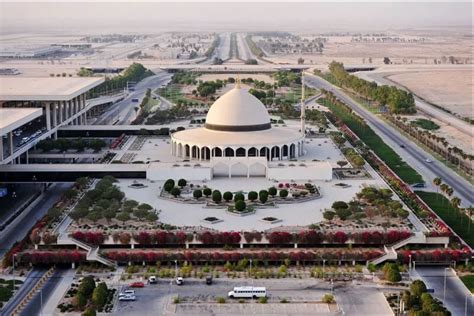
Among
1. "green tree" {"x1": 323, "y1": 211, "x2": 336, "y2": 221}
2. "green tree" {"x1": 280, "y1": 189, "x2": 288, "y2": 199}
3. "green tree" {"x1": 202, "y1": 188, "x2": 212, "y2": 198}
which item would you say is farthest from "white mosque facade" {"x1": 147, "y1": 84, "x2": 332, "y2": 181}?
"green tree" {"x1": 323, "y1": 211, "x2": 336, "y2": 221}

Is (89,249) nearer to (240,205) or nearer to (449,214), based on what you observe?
(240,205)

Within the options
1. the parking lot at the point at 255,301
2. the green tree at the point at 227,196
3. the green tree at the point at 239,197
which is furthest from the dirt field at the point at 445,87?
the parking lot at the point at 255,301

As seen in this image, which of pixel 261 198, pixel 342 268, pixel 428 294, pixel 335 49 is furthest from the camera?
pixel 335 49

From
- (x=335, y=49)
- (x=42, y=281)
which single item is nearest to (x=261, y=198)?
(x=42, y=281)

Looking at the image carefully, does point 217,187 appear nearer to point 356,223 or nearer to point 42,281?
point 356,223

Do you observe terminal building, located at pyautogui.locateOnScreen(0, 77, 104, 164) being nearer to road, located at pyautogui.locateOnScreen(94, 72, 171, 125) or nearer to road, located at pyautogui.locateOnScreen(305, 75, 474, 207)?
road, located at pyautogui.locateOnScreen(94, 72, 171, 125)

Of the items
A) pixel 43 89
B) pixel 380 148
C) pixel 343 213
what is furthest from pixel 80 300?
pixel 43 89
